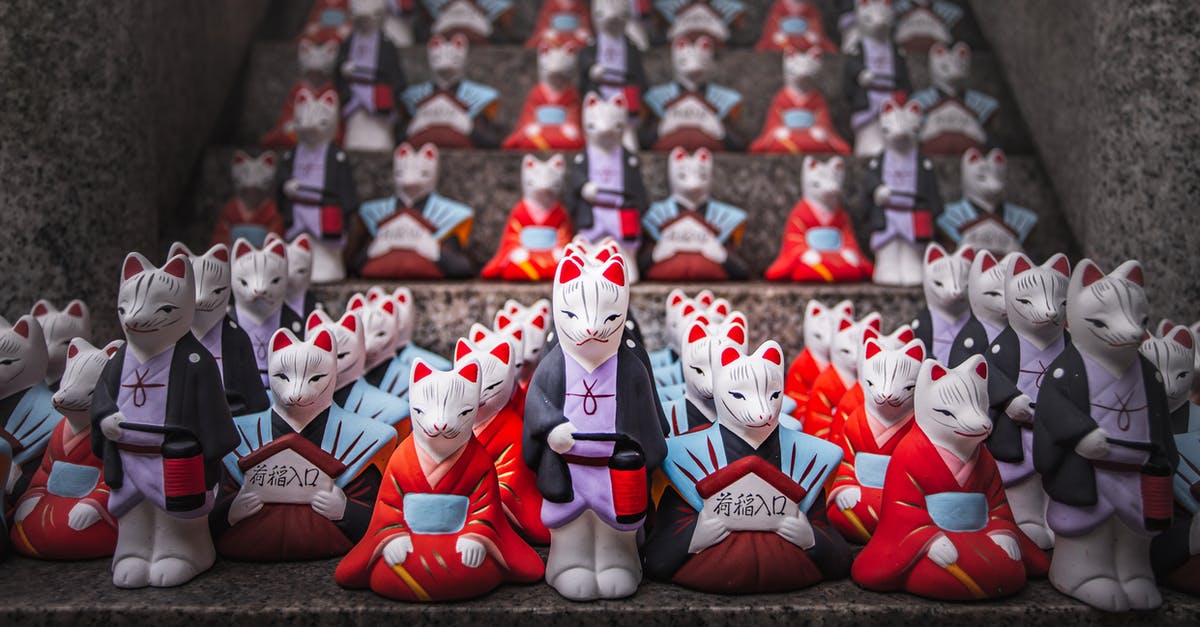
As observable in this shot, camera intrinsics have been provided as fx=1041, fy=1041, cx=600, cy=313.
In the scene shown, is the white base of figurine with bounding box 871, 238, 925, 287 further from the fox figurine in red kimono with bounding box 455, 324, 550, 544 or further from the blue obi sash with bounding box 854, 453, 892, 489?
the fox figurine in red kimono with bounding box 455, 324, 550, 544

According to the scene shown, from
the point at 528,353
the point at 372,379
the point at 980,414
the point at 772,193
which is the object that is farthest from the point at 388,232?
the point at 980,414

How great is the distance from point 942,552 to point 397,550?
100 centimetres

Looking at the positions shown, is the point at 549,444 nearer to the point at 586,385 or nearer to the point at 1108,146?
the point at 586,385

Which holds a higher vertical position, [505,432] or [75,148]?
[75,148]

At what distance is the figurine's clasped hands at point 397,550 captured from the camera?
1.90 metres

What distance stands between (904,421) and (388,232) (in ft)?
6.02

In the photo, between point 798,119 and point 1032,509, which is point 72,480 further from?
point 798,119

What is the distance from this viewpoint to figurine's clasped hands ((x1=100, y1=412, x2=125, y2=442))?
1.91 meters

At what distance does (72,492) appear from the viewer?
2141 mm

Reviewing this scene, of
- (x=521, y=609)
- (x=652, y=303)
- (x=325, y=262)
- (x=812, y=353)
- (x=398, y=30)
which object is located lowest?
(x=521, y=609)

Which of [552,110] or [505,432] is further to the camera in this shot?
[552,110]

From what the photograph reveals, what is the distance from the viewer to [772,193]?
12.2 ft

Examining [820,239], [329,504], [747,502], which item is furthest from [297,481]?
[820,239]

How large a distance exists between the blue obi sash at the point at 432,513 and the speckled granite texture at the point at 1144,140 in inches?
79.0
